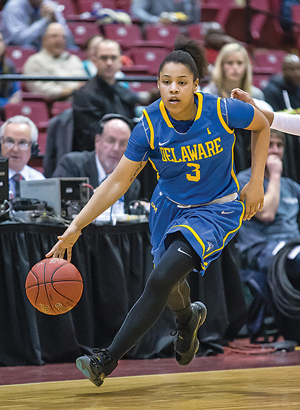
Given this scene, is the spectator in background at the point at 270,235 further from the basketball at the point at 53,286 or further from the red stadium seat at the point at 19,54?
the red stadium seat at the point at 19,54

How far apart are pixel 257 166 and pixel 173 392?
1.12m

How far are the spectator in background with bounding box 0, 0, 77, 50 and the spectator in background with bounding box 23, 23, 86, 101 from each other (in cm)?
85

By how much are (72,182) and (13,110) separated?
9.48ft

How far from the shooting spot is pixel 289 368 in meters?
3.34

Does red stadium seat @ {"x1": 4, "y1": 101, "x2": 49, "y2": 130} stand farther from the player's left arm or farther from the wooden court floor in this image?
the player's left arm

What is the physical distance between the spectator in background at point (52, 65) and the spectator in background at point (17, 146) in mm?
1899

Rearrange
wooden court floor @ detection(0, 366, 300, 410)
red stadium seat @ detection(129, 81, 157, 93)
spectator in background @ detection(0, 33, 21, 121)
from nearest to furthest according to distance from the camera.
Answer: wooden court floor @ detection(0, 366, 300, 410) → spectator in background @ detection(0, 33, 21, 121) → red stadium seat @ detection(129, 81, 157, 93)

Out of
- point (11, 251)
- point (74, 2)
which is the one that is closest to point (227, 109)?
point (11, 251)

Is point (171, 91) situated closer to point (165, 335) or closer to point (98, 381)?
point (98, 381)

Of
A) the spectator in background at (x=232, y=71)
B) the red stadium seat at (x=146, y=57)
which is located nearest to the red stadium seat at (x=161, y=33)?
the red stadium seat at (x=146, y=57)

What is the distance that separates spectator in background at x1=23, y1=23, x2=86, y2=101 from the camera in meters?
6.56

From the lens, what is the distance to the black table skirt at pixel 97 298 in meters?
3.90

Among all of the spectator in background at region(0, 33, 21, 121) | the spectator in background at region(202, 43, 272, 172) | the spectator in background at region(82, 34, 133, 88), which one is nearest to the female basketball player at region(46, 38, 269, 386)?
the spectator in background at region(202, 43, 272, 172)

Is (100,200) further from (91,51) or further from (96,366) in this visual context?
(91,51)
